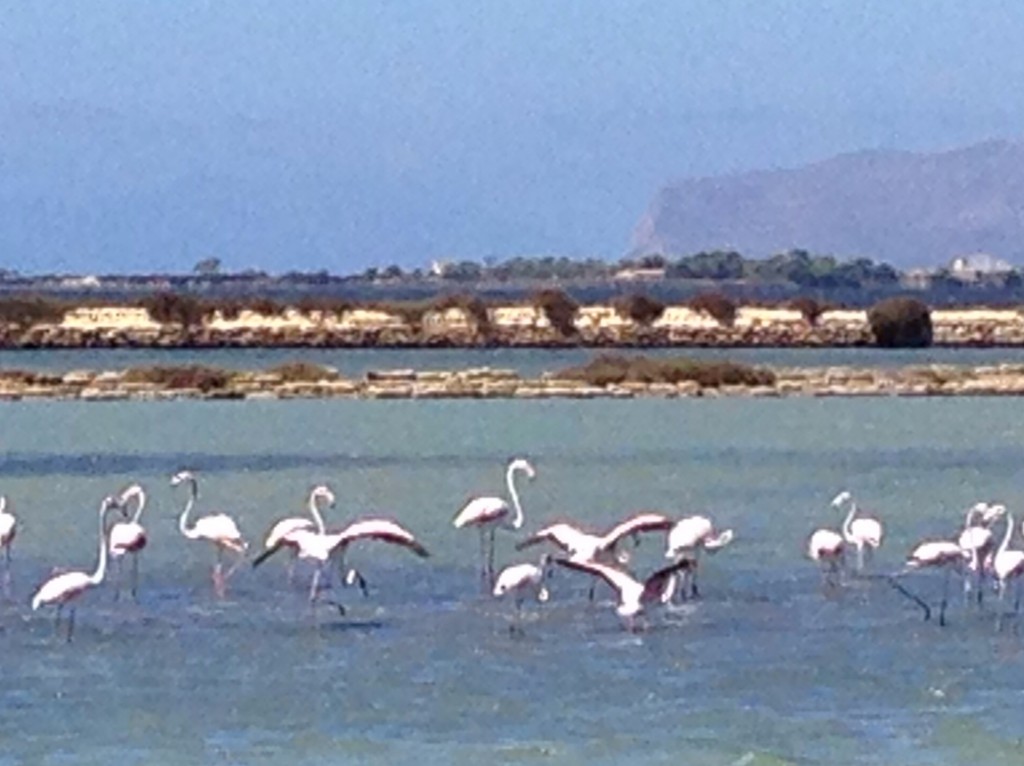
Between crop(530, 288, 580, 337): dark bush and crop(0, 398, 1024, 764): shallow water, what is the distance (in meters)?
49.3

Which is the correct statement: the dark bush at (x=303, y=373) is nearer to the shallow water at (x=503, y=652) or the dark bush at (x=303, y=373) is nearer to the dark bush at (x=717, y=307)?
the shallow water at (x=503, y=652)

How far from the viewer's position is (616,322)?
82312 millimetres

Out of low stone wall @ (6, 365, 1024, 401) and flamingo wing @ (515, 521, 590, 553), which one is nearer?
flamingo wing @ (515, 521, 590, 553)

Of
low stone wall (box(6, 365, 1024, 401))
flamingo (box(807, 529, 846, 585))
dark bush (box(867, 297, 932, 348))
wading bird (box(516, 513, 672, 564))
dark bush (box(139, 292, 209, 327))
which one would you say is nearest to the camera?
wading bird (box(516, 513, 672, 564))

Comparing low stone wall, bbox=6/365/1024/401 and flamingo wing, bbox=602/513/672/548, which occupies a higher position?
flamingo wing, bbox=602/513/672/548

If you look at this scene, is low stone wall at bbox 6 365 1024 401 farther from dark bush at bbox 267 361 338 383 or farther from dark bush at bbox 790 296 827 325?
dark bush at bbox 790 296 827 325

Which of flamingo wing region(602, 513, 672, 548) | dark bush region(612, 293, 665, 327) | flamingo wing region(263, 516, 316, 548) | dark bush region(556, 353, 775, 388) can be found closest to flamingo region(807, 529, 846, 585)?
flamingo wing region(602, 513, 672, 548)

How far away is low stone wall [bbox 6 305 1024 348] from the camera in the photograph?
77938 mm

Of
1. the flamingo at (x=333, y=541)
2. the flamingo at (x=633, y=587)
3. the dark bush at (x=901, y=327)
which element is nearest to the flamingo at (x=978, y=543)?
the flamingo at (x=633, y=587)

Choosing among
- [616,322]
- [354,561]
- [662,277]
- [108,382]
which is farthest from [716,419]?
[662,277]

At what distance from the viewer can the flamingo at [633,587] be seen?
668 inches

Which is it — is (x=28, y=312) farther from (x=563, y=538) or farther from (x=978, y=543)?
(x=978, y=543)

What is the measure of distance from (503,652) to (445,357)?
177ft

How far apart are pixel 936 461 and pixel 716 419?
10.2 m
